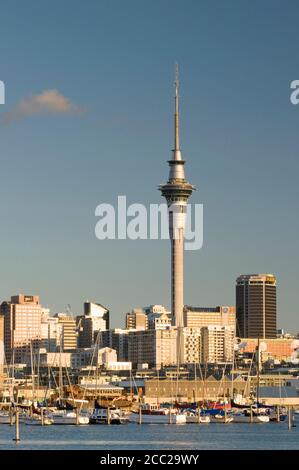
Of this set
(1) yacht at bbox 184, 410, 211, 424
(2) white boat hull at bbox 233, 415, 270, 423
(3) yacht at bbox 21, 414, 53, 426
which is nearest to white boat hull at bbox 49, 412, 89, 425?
(3) yacht at bbox 21, 414, 53, 426

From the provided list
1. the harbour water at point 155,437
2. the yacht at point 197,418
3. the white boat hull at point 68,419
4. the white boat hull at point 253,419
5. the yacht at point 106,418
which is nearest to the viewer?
the harbour water at point 155,437

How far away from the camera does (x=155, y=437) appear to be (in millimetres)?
114875

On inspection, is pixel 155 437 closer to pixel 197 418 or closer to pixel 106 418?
pixel 106 418

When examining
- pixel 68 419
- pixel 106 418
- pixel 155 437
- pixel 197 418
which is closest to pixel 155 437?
pixel 155 437

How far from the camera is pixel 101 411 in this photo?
149m

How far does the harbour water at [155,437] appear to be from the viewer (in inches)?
4019

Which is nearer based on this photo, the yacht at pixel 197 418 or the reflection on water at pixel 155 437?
the reflection on water at pixel 155 437

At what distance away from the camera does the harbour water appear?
102075 mm

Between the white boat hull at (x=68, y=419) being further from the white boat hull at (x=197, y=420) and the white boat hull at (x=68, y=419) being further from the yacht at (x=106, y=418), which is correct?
the white boat hull at (x=197, y=420)

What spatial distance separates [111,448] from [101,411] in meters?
49.7

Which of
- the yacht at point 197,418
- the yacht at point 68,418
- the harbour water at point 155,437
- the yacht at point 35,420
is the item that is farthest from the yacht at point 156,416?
the yacht at point 35,420

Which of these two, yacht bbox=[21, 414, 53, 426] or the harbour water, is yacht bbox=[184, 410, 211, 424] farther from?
yacht bbox=[21, 414, 53, 426]
